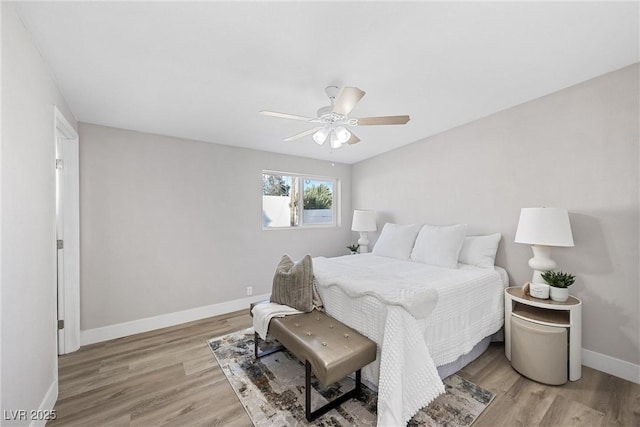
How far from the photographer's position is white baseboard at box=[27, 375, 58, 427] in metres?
1.51

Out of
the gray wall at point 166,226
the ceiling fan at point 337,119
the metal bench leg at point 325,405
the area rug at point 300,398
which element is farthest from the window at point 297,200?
the metal bench leg at point 325,405

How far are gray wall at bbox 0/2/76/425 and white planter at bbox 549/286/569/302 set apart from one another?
11.8 ft

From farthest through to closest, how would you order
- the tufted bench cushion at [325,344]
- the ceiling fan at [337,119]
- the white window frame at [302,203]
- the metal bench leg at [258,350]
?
1. the white window frame at [302,203]
2. the metal bench leg at [258,350]
3. the ceiling fan at [337,119]
4. the tufted bench cushion at [325,344]

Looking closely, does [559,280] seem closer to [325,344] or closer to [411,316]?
[411,316]

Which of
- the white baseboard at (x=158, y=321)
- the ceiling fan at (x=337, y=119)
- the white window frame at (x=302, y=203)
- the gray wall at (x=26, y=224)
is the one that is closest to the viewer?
the gray wall at (x=26, y=224)

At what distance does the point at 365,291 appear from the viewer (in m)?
1.95

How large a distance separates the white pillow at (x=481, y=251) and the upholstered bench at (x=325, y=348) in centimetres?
176

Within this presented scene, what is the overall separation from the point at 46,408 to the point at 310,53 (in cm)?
296

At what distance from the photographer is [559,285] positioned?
2160 millimetres

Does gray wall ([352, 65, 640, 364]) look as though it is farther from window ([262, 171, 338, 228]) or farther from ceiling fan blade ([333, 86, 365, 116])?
window ([262, 171, 338, 228])

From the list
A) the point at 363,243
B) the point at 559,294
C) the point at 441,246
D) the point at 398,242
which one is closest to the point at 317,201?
the point at 363,243

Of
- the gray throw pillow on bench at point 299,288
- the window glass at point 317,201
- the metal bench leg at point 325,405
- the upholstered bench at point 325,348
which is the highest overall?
the window glass at point 317,201

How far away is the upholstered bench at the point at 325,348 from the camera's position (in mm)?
1566

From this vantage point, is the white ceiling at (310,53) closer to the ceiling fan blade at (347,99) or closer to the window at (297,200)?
the ceiling fan blade at (347,99)
